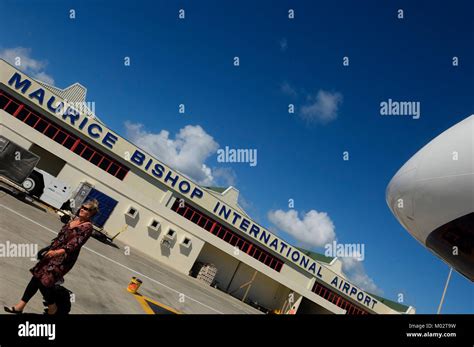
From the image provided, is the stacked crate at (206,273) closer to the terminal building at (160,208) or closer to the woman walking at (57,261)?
the terminal building at (160,208)

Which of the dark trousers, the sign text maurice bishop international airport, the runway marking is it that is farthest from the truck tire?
the dark trousers

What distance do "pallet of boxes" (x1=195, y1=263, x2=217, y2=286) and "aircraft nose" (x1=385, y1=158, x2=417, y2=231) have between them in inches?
877

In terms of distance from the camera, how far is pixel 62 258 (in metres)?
5.00

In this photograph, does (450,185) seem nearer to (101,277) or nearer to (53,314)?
(53,314)

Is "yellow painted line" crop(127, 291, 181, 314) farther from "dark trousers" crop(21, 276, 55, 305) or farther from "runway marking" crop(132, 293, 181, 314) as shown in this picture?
"dark trousers" crop(21, 276, 55, 305)

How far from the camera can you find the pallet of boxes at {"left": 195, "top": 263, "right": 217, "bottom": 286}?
2846 centimetres

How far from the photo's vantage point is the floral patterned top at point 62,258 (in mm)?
4969

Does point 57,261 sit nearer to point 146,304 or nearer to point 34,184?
point 146,304

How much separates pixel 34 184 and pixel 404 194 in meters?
21.2

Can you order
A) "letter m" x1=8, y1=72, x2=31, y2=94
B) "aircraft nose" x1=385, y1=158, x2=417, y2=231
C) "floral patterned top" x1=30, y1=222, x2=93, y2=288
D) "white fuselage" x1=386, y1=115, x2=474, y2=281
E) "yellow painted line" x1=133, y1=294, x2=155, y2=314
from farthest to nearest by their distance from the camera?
1. "letter m" x1=8, y1=72, x2=31, y2=94
2. "yellow painted line" x1=133, y1=294, x2=155, y2=314
3. "aircraft nose" x1=385, y1=158, x2=417, y2=231
4. "white fuselage" x1=386, y1=115, x2=474, y2=281
5. "floral patterned top" x1=30, y1=222, x2=93, y2=288

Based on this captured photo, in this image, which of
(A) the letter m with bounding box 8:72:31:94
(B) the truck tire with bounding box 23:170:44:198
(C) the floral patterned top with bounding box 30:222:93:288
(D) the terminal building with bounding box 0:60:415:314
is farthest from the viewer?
(D) the terminal building with bounding box 0:60:415:314

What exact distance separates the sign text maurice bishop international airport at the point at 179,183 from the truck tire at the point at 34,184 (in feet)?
17.9

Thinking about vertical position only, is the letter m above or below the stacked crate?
above
